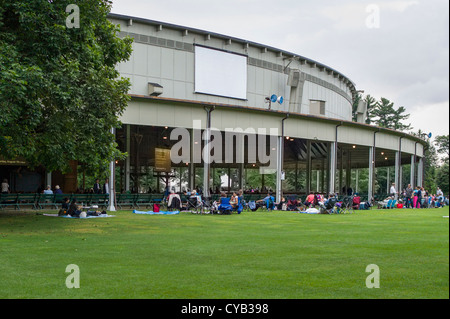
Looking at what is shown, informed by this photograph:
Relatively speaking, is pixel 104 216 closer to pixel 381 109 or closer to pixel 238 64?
pixel 238 64

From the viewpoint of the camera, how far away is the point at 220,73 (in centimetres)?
4012

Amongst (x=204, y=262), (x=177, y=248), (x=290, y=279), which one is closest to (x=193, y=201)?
(x=177, y=248)

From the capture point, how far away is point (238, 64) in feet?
134

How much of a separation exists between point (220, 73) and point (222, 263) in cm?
3242

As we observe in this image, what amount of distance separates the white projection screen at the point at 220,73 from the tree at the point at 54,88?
2006cm

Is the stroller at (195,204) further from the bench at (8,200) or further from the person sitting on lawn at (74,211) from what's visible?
the bench at (8,200)

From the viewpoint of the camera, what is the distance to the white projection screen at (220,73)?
39.0 meters

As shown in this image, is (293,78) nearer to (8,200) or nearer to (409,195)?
(409,195)

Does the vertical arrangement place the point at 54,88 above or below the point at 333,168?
above

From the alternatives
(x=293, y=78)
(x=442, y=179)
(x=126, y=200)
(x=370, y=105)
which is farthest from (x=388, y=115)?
(x=126, y=200)

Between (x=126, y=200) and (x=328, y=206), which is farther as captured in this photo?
(x=126, y=200)

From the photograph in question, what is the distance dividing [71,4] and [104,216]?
917 centimetres

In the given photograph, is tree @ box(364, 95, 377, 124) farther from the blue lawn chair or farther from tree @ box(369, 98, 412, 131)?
the blue lawn chair

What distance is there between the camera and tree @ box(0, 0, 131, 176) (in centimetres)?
1566
